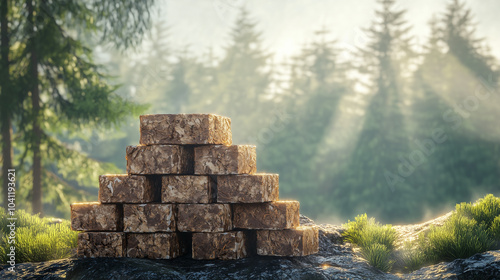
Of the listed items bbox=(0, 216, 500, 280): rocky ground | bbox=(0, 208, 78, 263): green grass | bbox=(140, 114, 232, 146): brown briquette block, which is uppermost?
bbox=(140, 114, 232, 146): brown briquette block

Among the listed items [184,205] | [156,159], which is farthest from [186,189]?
[156,159]

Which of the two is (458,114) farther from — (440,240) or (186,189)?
(186,189)

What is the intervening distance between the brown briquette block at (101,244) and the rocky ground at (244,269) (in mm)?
209

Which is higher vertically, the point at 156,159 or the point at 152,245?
the point at 156,159

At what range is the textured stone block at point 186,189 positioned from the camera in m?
6.08

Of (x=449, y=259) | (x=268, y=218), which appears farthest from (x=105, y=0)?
(x=449, y=259)

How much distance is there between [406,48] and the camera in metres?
29.0

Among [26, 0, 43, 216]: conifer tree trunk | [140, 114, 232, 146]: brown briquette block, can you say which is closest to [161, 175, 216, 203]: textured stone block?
[140, 114, 232, 146]: brown briquette block

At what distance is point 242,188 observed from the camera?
6090 mm

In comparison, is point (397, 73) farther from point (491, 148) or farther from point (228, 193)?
point (228, 193)

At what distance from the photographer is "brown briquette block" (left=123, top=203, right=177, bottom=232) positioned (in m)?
6.07

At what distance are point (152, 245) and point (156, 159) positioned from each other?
3.62 ft

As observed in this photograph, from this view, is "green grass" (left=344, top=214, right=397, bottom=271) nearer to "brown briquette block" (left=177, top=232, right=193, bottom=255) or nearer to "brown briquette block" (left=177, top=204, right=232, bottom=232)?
"brown briquette block" (left=177, top=204, right=232, bottom=232)

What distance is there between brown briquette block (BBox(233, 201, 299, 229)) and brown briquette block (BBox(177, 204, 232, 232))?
233 millimetres
